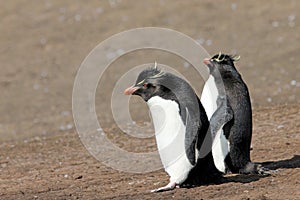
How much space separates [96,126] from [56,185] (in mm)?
3688

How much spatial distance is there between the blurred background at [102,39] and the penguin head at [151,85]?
5.26 m

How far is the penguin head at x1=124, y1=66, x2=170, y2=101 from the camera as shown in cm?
632

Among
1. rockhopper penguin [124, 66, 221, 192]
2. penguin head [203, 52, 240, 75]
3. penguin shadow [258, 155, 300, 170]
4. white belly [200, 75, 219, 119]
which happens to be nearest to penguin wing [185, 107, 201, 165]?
rockhopper penguin [124, 66, 221, 192]

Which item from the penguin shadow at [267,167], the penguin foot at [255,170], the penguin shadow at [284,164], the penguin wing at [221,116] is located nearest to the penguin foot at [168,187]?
the penguin shadow at [267,167]

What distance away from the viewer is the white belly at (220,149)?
6836 mm

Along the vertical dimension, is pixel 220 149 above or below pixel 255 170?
above

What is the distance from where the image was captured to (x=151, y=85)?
6328 millimetres

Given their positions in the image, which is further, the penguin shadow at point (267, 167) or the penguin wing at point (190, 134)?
the penguin shadow at point (267, 167)

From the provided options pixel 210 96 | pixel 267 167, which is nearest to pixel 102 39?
pixel 210 96

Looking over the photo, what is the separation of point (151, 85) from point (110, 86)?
28.2 feet

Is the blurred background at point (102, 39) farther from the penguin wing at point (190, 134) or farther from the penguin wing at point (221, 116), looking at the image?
the penguin wing at point (190, 134)

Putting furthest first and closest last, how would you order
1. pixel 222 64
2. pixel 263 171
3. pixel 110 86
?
pixel 110 86 < pixel 222 64 < pixel 263 171

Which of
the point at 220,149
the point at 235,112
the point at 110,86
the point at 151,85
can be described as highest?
the point at 110,86

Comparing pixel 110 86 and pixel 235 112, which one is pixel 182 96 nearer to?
pixel 235 112
